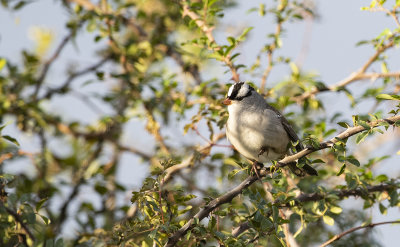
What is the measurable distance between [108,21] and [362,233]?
315 cm

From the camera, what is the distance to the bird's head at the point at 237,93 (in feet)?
15.0

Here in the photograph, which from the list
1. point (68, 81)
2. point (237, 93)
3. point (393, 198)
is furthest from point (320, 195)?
point (68, 81)

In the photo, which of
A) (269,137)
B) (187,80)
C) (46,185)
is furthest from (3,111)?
(269,137)

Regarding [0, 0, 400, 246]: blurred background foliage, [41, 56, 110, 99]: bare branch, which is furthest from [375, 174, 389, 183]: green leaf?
[41, 56, 110, 99]: bare branch

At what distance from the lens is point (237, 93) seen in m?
4.71

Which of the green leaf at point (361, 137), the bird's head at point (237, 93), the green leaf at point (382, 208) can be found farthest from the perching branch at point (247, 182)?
the bird's head at point (237, 93)

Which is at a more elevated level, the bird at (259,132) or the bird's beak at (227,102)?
the bird's beak at (227,102)

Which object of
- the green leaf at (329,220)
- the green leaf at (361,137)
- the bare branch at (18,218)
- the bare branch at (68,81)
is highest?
the green leaf at (361,137)

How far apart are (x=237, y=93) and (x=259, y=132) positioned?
50 cm

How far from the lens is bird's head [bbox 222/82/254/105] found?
4.57 meters

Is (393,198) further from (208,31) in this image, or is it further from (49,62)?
(49,62)

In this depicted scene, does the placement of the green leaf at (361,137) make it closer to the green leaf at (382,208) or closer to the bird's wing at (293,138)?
the green leaf at (382,208)

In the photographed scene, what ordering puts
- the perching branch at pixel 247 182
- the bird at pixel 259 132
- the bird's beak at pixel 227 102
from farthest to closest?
the bird's beak at pixel 227 102 < the bird at pixel 259 132 < the perching branch at pixel 247 182

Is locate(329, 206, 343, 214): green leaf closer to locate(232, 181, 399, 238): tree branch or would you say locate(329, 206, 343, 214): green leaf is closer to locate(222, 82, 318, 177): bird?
locate(232, 181, 399, 238): tree branch
